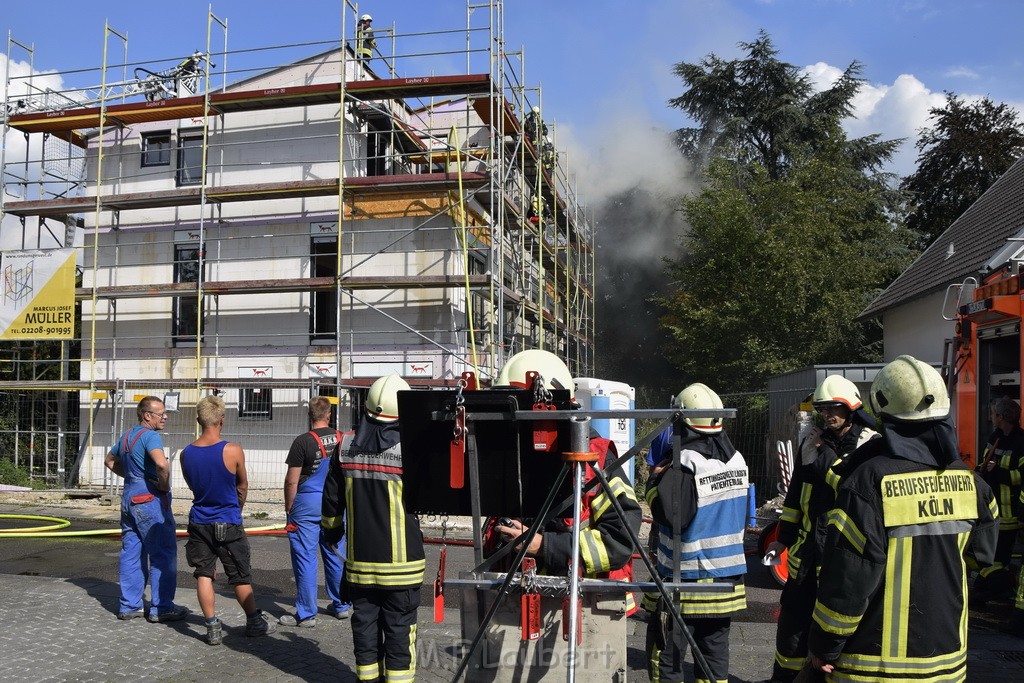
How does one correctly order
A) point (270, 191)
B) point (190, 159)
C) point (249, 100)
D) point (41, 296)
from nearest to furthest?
point (270, 191), point (249, 100), point (41, 296), point (190, 159)

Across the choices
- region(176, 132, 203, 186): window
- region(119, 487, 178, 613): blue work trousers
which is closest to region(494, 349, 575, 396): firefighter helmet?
region(119, 487, 178, 613): blue work trousers

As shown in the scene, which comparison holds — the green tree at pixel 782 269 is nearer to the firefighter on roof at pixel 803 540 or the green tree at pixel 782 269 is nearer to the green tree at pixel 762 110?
the green tree at pixel 762 110

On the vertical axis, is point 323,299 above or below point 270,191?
below

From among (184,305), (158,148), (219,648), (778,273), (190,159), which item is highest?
(158,148)

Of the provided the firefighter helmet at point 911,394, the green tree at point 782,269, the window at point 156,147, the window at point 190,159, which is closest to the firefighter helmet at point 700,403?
the firefighter helmet at point 911,394

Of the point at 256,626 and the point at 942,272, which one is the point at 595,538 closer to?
the point at 256,626

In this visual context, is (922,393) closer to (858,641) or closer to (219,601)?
(858,641)

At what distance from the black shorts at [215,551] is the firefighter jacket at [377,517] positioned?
206 cm

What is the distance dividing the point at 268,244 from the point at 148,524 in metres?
10.3

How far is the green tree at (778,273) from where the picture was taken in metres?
20.4

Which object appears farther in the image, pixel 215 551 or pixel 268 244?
pixel 268 244

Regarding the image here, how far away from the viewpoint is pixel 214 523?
6.19m

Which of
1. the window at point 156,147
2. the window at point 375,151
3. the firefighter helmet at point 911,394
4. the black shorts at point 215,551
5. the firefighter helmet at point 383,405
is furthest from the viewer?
the window at point 156,147

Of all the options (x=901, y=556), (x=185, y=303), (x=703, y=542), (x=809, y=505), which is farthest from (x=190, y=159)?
(x=901, y=556)
